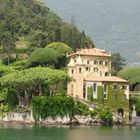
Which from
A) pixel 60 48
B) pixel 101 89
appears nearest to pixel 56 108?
pixel 101 89

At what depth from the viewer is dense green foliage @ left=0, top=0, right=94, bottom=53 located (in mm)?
105750

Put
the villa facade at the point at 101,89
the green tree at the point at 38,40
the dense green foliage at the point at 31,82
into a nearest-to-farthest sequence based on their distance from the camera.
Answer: the dense green foliage at the point at 31,82 → the villa facade at the point at 101,89 → the green tree at the point at 38,40

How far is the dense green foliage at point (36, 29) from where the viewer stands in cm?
10575

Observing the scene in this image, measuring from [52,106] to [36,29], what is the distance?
131 ft

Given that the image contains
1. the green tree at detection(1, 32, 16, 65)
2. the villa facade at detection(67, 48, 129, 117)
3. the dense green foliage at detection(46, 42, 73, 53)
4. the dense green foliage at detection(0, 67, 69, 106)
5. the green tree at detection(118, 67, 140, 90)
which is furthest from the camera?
the green tree at detection(1, 32, 16, 65)

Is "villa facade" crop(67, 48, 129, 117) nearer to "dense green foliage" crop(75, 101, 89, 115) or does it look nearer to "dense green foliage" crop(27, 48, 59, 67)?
"dense green foliage" crop(75, 101, 89, 115)

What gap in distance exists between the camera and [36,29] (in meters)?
114

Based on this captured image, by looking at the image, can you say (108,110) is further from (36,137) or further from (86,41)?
(86,41)

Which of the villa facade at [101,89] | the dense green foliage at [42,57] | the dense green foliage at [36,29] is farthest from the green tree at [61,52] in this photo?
the villa facade at [101,89]

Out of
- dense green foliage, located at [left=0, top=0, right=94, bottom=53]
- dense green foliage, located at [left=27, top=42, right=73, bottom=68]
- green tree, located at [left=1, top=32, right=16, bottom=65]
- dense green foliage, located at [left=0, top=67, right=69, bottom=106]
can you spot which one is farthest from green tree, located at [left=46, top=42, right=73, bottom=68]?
dense green foliage, located at [left=0, top=67, right=69, bottom=106]

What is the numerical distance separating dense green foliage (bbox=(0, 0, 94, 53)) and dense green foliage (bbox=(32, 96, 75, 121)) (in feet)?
94.7

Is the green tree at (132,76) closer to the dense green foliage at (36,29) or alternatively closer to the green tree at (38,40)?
the green tree at (38,40)

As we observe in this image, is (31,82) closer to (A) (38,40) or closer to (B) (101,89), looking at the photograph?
(B) (101,89)

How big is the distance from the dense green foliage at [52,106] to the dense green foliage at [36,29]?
28.9m
